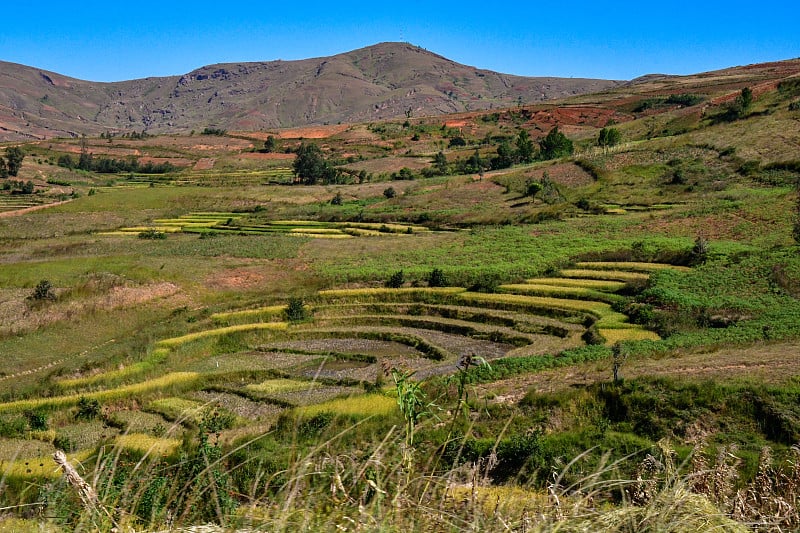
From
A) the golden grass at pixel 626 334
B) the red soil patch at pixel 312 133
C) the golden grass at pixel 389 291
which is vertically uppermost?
the red soil patch at pixel 312 133

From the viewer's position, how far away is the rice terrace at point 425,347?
4000 mm

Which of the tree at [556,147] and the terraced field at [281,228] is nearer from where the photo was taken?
the terraced field at [281,228]

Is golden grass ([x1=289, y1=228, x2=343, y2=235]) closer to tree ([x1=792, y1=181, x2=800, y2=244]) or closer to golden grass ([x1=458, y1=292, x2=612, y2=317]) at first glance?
golden grass ([x1=458, y1=292, x2=612, y2=317])

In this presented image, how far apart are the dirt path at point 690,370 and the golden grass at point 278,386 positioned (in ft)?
24.2

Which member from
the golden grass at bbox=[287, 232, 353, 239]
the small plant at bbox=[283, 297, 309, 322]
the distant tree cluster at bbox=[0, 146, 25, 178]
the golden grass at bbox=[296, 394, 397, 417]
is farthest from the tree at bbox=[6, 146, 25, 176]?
the golden grass at bbox=[296, 394, 397, 417]

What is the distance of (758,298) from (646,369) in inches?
492

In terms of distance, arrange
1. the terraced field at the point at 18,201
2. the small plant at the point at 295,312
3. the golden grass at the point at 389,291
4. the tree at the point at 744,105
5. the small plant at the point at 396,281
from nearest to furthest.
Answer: the small plant at the point at 295,312
the golden grass at the point at 389,291
the small plant at the point at 396,281
the terraced field at the point at 18,201
the tree at the point at 744,105

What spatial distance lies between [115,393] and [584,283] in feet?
83.0

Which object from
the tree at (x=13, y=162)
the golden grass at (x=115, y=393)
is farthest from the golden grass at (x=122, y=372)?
the tree at (x=13, y=162)

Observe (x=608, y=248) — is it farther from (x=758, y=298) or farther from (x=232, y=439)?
(x=232, y=439)

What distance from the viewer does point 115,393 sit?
23328 mm

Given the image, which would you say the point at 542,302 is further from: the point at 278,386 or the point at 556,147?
the point at 556,147

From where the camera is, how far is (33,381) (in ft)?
83.8

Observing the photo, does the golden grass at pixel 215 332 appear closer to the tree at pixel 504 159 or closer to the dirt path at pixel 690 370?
the dirt path at pixel 690 370
